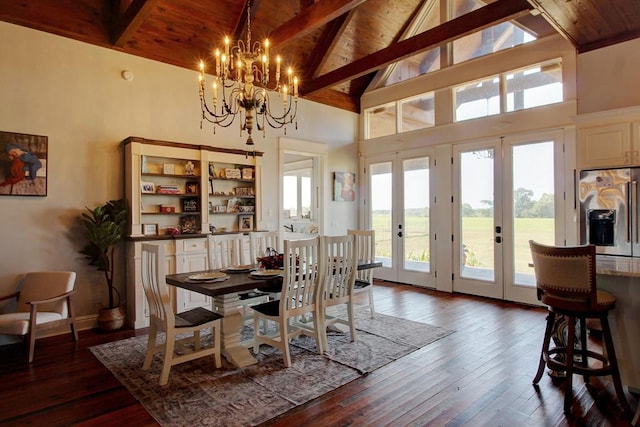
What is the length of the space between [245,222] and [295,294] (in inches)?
102

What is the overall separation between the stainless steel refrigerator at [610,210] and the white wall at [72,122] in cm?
506

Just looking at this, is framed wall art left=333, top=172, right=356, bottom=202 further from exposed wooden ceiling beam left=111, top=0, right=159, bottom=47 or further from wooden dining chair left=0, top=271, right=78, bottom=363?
wooden dining chair left=0, top=271, right=78, bottom=363

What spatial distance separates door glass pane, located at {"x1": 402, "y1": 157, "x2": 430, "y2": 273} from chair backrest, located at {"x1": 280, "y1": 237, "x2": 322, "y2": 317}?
3.50m

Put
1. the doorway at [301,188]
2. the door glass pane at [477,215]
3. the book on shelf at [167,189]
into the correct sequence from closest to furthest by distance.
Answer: the book on shelf at [167,189] → the door glass pane at [477,215] → the doorway at [301,188]

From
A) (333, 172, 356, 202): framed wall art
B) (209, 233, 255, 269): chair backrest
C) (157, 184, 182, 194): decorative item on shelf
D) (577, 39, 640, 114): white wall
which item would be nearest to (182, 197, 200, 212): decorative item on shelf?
(157, 184, 182, 194): decorative item on shelf

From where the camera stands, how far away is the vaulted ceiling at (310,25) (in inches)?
157

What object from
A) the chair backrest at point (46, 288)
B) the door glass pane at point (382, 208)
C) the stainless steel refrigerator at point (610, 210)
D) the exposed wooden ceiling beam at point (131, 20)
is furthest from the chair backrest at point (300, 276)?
the door glass pane at point (382, 208)

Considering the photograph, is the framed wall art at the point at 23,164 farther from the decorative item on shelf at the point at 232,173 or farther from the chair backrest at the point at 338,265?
the chair backrest at the point at 338,265

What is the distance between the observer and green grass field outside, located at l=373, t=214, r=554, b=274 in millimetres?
5141

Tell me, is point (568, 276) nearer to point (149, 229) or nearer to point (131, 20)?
point (149, 229)

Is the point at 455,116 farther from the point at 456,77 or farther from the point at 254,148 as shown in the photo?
the point at 254,148

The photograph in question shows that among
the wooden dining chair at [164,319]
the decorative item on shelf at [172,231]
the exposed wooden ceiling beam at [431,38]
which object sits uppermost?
the exposed wooden ceiling beam at [431,38]

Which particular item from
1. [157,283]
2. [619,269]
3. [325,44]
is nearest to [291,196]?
[325,44]

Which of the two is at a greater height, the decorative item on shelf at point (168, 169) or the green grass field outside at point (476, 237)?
the decorative item on shelf at point (168, 169)
